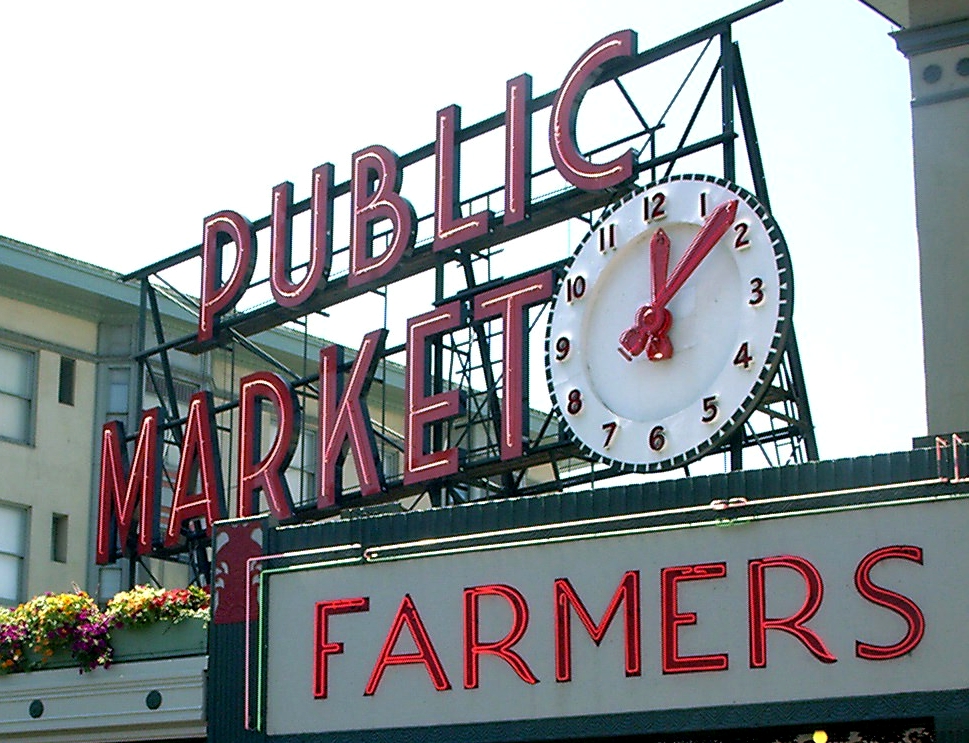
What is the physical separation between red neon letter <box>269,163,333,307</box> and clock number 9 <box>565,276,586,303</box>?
722 cm

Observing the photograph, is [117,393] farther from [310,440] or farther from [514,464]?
[514,464]

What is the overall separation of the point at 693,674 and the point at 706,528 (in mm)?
1353

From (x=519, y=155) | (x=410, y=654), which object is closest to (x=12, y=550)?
(x=519, y=155)

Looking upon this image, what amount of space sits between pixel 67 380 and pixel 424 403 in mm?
18129

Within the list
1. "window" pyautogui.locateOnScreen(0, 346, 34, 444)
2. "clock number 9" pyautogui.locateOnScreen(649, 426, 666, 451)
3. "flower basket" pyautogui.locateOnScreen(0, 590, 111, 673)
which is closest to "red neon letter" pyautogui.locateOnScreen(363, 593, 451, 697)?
"flower basket" pyautogui.locateOnScreen(0, 590, 111, 673)

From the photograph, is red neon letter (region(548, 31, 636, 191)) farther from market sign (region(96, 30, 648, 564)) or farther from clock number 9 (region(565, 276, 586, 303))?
clock number 9 (region(565, 276, 586, 303))

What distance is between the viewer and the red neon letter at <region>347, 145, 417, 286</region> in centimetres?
3416

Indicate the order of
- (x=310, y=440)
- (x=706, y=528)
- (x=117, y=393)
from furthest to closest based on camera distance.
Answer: (x=310, y=440) < (x=117, y=393) < (x=706, y=528)

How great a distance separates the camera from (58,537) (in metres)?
47.0

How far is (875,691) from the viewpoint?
16.7 meters

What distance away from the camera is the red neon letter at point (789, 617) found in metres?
17.0

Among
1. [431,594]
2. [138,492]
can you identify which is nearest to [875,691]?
[431,594]

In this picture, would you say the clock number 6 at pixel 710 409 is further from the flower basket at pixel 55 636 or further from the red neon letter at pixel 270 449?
the red neon letter at pixel 270 449

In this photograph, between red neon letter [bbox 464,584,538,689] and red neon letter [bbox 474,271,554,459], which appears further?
red neon letter [bbox 474,271,554,459]
